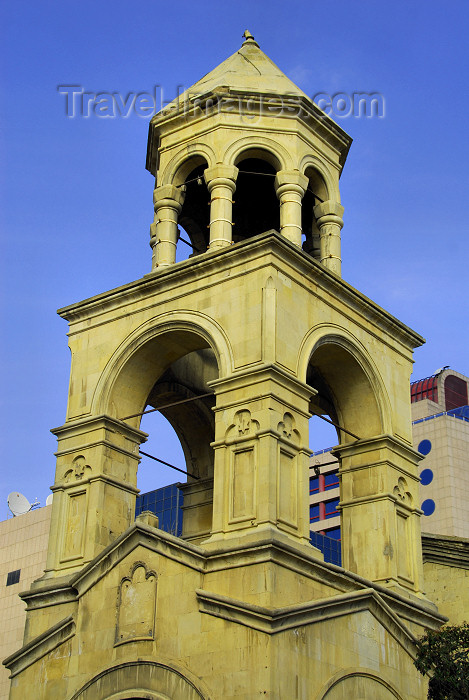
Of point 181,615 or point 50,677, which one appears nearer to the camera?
point 181,615

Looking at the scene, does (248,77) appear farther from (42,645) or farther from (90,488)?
(42,645)

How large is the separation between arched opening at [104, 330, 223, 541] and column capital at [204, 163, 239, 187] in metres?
4.12

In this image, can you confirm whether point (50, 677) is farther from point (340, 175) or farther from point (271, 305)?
point (340, 175)

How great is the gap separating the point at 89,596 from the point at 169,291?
7752 millimetres

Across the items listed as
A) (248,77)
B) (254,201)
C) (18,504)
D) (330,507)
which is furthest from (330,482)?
(248,77)

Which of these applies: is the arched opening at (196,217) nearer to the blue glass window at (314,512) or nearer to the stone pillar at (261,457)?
the stone pillar at (261,457)

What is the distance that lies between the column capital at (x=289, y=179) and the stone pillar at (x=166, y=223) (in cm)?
278

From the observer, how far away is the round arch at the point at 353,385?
94.0 ft

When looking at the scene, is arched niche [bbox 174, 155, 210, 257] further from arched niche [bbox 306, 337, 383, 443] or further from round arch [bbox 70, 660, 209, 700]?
round arch [bbox 70, 660, 209, 700]

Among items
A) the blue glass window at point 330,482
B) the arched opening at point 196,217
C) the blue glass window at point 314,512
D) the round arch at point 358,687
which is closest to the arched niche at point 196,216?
the arched opening at point 196,217

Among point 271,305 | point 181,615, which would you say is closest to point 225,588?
point 181,615

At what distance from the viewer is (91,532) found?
26594mm

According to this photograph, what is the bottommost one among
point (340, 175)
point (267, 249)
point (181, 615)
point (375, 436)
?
point (181, 615)

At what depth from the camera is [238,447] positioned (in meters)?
25.0
